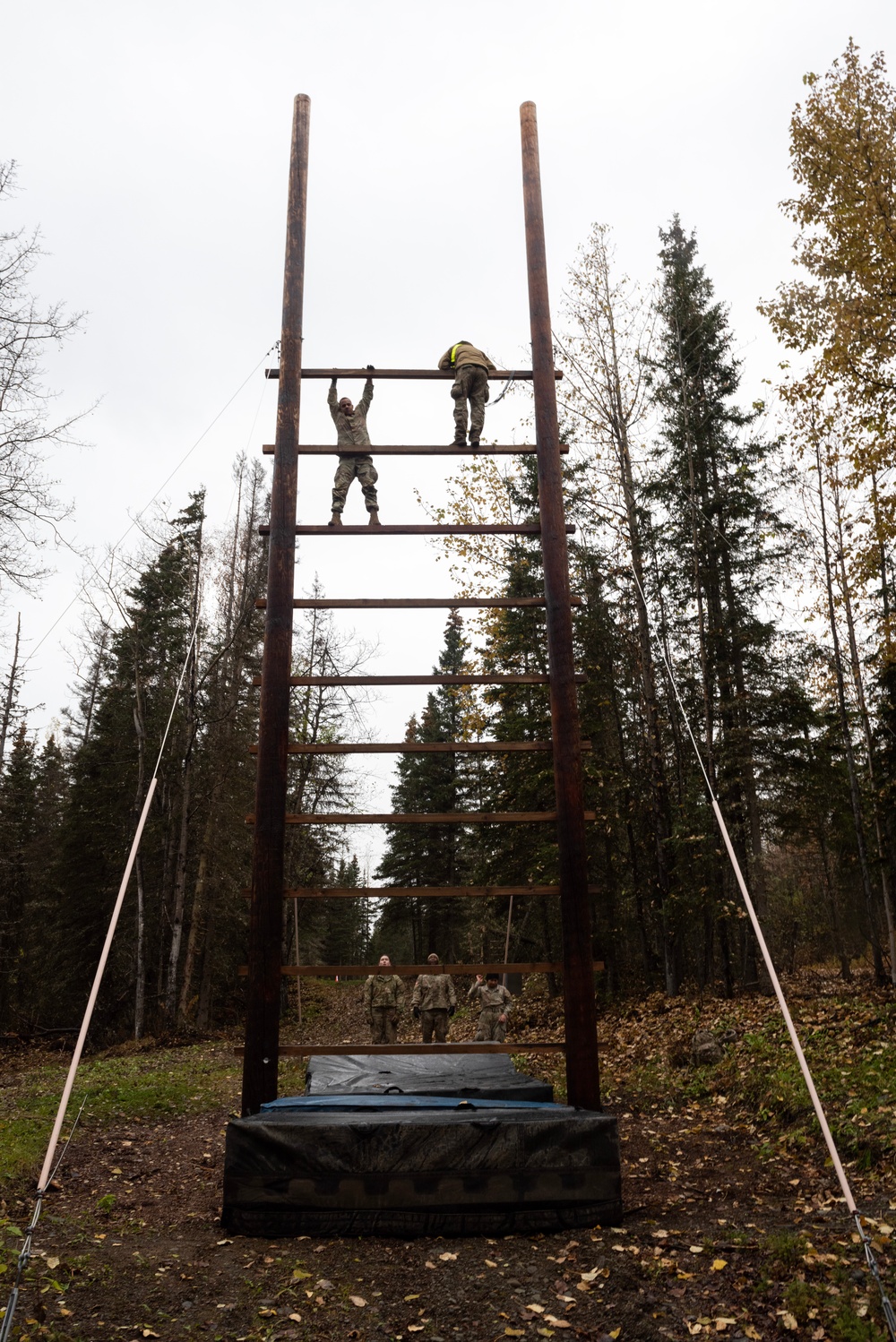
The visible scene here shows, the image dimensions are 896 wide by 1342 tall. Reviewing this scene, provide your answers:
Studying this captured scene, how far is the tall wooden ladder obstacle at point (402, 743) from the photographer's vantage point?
5.39 m

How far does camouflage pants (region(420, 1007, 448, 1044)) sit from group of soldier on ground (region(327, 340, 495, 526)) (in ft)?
27.5

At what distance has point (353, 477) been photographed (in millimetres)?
6926

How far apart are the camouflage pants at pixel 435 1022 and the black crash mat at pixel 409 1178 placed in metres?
8.06

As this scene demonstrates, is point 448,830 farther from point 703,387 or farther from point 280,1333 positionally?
point 280,1333

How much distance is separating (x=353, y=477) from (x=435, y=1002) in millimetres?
8370

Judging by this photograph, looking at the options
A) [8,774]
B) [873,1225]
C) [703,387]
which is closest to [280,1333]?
[873,1225]

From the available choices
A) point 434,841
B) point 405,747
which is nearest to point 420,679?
point 405,747

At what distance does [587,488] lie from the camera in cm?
1734

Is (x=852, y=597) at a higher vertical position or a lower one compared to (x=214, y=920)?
higher

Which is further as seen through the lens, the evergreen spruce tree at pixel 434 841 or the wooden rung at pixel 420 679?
the evergreen spruce tree at pixel 434 841

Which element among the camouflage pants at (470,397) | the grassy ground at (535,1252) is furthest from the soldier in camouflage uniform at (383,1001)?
the camouflage pants at (470,397)

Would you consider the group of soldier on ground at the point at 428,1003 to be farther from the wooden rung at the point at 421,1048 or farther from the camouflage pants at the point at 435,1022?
the wooden rung at the point at 421,1048

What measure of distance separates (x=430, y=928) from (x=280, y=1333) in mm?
34403

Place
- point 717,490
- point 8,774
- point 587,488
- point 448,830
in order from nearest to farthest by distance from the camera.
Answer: point 587,488
point 717,490
point 8,774
point 448,830
